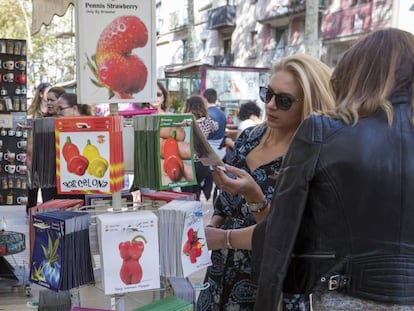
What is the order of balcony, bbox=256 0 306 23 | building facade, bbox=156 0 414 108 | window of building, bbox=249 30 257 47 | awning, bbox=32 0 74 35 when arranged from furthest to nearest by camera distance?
window of building, bbox=249 30 257 47, balcony, bbox=256 0 306 23, building facade, bbox=156 0 414 108, awning, bbox=32 0 74 35

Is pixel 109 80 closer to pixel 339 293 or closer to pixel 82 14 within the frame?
pixel 82 14

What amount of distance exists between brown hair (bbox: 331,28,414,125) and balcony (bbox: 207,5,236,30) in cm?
2654

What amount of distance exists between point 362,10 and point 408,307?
1946 centimetres

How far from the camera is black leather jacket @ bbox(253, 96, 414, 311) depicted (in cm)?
119

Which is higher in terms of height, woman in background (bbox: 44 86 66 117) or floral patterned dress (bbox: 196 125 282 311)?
woman in background (bbox: 44 86 66 117)

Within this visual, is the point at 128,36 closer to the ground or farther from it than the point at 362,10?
closer to the ground

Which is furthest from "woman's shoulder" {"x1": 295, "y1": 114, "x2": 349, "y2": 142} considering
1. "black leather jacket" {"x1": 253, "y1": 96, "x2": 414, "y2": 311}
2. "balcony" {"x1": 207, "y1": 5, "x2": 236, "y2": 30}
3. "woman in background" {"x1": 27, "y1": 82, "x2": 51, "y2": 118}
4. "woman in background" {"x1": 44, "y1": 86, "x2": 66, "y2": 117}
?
"balcony" {"x1": 207, "y1": 5, "x2": 236, "y2": 30}

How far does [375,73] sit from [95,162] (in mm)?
941

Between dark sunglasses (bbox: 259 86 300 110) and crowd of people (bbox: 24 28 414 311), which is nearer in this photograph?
crowd of people (bbox: 24 28 414 311)

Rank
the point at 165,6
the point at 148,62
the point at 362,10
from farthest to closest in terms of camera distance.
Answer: the point at 165,6, the point at 362,10, the point at 148,62

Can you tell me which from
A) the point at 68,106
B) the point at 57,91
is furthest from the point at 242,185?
the point at 57,91

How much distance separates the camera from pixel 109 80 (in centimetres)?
183

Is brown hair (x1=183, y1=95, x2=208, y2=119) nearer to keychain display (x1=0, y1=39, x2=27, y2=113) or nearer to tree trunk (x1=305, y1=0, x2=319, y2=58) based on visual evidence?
keychain display (x1=0, y1=39, x2=27, y2=113)

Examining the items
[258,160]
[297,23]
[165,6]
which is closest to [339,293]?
[258,160]
